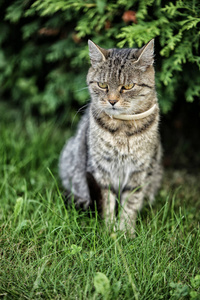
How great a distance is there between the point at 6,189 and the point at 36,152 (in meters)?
0.67

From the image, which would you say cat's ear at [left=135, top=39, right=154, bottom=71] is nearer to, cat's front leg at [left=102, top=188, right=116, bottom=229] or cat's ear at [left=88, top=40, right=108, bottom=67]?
cat's ear at [left=88, top=40, right=108, bottom=67]

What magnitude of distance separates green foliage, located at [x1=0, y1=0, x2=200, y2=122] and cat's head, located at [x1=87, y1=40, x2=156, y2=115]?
335 millimetres

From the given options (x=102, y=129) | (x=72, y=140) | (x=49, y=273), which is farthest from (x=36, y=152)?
(x=49, y=273)

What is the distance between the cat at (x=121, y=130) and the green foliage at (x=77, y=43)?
1.17 feet

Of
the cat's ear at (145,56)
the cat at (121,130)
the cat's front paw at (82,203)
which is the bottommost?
the cat's front paw at (82,203)

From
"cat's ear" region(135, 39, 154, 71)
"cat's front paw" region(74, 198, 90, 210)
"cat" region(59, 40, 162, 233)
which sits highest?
"cat's ear" region(135, 39, 154, 71)

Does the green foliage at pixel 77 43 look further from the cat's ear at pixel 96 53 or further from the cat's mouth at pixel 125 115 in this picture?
the cat's mouth at pixel 125 115

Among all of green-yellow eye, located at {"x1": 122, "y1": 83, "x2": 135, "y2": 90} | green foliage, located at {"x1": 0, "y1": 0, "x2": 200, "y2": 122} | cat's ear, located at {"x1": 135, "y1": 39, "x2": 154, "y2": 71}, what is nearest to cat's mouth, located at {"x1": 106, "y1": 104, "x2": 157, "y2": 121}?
green-yellow eye, located at {"x1": 122, "y1": 83, "x2": 135, "y2": 90}

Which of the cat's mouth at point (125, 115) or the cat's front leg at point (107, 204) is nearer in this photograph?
the cat's mouth at point (125, 115)

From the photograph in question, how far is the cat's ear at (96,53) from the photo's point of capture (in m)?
2.03

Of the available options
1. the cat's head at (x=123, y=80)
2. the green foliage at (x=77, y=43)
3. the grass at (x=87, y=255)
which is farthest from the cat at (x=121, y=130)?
the green foliage at (x=77, y=43)

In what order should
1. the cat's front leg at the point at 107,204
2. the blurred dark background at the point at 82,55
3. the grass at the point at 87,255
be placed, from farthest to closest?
the blurred dark background at the point at 82,55 → the cat's front leg at the point at 107,204 → the grass at the point at 87,255

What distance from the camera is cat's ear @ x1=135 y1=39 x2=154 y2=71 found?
1931 mm

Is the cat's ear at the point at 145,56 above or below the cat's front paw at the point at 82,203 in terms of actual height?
above
